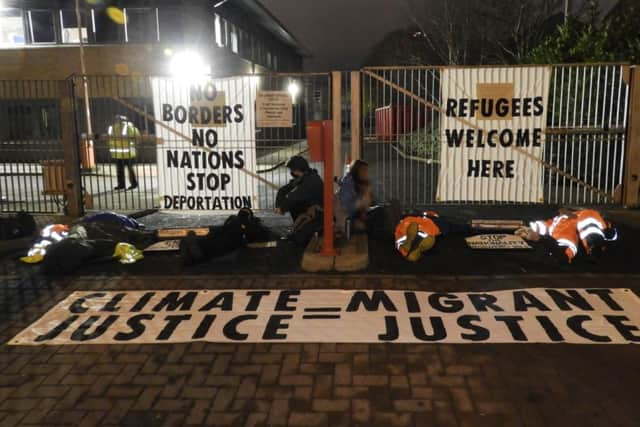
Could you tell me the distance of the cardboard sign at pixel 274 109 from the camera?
8977mm

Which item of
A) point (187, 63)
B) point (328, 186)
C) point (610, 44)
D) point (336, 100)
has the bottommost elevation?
point (328, 186)

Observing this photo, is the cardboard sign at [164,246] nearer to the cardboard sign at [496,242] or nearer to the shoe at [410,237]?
the shoe at [410,237]

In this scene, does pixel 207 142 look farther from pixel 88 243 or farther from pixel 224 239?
pixel 88 243

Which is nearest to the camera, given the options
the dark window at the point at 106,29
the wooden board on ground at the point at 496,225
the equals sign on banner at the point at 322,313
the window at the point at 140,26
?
the equals sign on banner at the point at 322,313

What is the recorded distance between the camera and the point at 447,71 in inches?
348

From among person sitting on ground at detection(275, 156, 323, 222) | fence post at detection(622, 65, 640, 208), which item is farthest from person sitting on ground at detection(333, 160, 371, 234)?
fence post at detection(622, 65, 640, 208)

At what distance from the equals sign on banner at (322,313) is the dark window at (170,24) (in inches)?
721

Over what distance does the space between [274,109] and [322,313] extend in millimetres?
4564

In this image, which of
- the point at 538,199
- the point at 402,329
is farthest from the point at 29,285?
the point at 538,199

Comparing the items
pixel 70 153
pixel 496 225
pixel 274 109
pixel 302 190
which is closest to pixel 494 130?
pixel 496 225

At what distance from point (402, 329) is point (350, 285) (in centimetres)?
124

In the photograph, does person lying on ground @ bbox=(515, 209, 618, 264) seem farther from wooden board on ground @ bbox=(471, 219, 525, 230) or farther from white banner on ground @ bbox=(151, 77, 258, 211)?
white banner on ground @ bbox=(151, 77, 258, 211)

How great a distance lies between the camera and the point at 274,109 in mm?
9008

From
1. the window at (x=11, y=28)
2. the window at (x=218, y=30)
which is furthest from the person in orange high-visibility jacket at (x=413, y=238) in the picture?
the window at (x=11, y=28)
